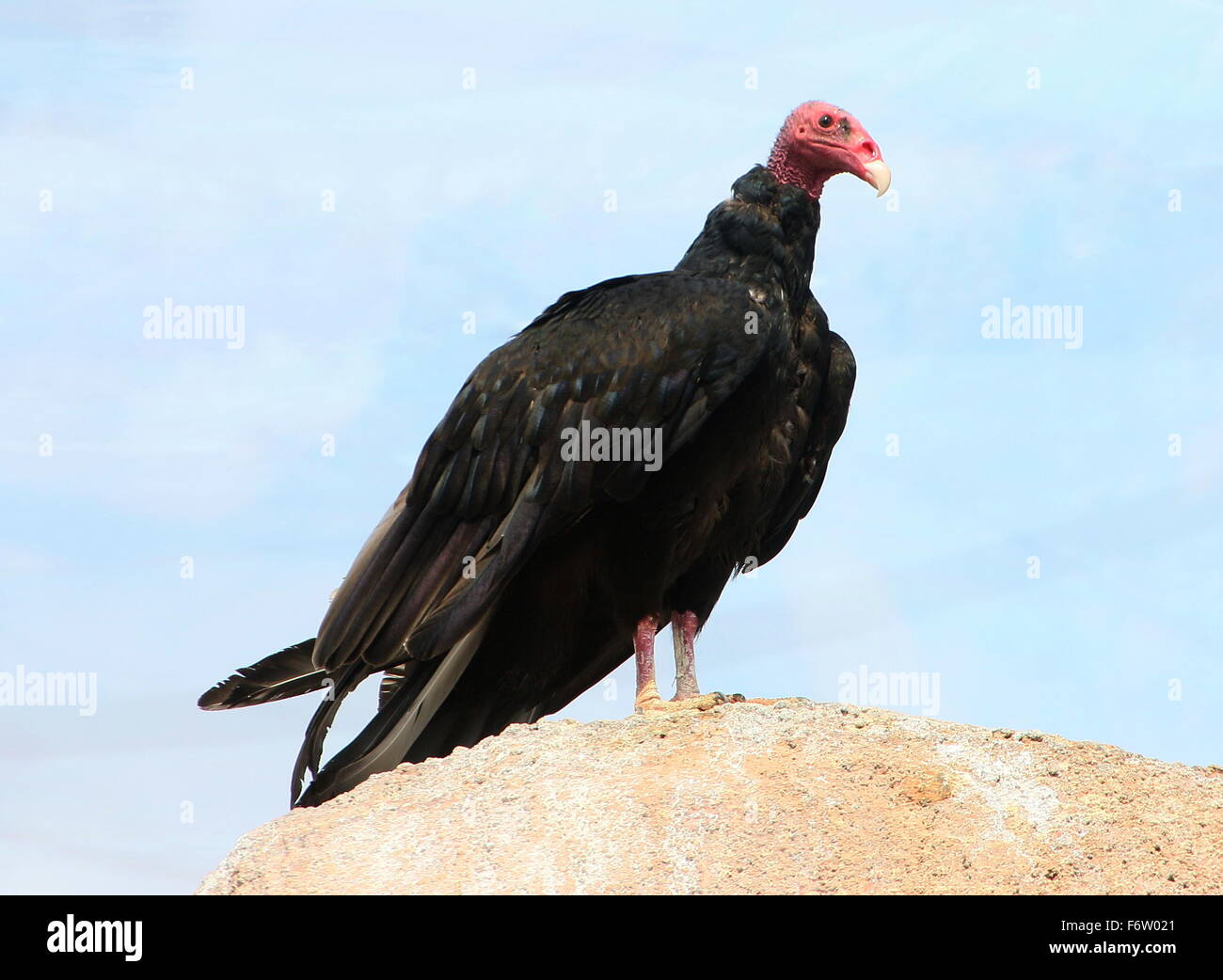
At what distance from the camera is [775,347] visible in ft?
21.6

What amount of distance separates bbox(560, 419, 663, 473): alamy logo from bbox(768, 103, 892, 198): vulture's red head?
163 cm

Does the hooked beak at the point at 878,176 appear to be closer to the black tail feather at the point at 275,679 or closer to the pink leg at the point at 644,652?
the pink leg at the point at 644,652

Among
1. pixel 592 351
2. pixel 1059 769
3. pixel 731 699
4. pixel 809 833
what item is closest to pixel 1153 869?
pixel 1059 769

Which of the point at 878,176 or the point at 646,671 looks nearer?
the point at 646,671

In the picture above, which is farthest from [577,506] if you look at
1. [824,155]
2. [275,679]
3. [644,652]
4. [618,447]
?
[824,155]

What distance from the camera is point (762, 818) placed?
17.2 ft

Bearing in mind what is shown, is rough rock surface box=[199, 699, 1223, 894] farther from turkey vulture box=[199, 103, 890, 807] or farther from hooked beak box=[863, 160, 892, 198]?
hooked beak box=[863, 160, 892, 198]

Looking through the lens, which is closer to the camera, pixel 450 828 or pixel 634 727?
pixel 450 828

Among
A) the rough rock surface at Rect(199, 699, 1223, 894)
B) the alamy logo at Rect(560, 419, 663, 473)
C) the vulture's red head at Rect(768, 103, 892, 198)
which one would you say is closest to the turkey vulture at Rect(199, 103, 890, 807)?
the alamy logo at Rect(560, 419, 663, 473)

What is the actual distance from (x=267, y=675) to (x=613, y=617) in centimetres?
150

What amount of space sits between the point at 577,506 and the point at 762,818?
170cm

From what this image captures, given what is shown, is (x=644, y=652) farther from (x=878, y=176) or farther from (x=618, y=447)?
(x=878, y=176)

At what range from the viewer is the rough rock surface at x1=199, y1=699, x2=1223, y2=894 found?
5.07 meters
